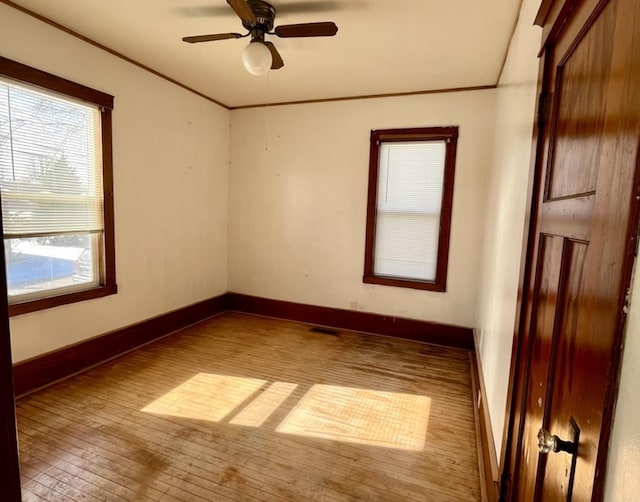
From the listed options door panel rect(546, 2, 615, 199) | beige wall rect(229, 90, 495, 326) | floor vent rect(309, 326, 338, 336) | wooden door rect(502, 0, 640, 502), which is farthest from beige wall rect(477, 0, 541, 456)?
floor vent rect(309, 326, 338, 336)

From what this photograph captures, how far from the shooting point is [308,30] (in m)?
2.25

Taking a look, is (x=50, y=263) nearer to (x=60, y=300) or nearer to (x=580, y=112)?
(x=60, y=300)

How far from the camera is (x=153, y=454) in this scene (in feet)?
6.89

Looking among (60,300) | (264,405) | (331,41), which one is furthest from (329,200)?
(60,300)

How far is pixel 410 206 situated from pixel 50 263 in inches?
138

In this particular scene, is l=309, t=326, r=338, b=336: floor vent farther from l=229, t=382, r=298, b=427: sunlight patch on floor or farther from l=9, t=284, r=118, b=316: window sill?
l=9, t=284, r=118, b=316: window sill

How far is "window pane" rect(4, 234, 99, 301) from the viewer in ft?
8.65

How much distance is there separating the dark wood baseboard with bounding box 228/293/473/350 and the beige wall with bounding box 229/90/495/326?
9cm

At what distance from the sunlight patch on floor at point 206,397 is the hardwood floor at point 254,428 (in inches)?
0.5

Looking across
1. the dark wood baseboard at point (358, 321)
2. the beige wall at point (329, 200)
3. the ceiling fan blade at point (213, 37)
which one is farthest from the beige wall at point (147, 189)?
the ceiling fan blade at point (213, 37)

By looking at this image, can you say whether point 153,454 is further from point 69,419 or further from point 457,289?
point 457,289

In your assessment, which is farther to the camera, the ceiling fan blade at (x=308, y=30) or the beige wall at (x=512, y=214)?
the ceiling fan blade at (x=308, y=30)

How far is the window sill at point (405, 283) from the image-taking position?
3977mm

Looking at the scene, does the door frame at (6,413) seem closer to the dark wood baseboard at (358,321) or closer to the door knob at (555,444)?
the door knob at (555,444)
